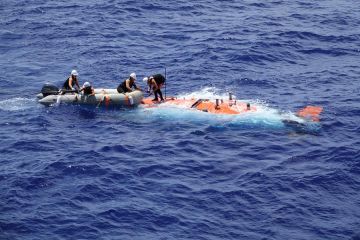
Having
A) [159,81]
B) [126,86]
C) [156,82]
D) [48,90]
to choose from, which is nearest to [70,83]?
[48,90]

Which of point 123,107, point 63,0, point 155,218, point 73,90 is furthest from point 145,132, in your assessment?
point 63,0

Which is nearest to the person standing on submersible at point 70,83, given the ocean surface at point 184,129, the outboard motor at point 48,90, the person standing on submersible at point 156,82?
the outboard motor at point 48,90

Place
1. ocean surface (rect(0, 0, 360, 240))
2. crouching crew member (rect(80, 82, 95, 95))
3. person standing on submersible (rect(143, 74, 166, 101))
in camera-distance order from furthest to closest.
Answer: person standing on submersible (rect(143, 74, 166, 101)) < crouching crew member (rect(80, 82, 95, 95)) < ocean surface (rect(0, 0, 360, 240))

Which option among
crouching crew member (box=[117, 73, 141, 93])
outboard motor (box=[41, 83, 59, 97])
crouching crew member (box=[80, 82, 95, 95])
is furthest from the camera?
outboard motor (box=[41, 83, 59, 97])

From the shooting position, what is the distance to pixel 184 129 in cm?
3556

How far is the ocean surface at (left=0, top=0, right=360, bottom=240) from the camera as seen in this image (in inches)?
1032

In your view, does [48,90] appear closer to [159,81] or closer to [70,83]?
[70,83]

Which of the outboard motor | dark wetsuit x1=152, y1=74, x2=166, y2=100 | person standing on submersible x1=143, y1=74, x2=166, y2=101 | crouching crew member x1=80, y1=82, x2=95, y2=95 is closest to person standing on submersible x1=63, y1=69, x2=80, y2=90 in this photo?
the outboard motor

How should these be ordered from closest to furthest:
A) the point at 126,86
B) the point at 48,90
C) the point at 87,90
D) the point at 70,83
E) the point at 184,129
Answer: the point at 184,129 < the point at 87,90 < the point at 126,86 < the point at 48,90 < the point at 70,83

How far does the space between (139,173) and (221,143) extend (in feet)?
17.9

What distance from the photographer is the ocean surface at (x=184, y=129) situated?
2620 cm

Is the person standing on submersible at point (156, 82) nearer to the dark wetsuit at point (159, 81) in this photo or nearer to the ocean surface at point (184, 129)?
the dark wetsuit at point (159, 81)

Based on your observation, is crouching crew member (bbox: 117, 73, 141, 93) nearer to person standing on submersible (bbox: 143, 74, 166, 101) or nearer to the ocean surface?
person standing on submersible (bbox: 143, 74, 166, 101)

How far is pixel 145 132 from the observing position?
35.2m
